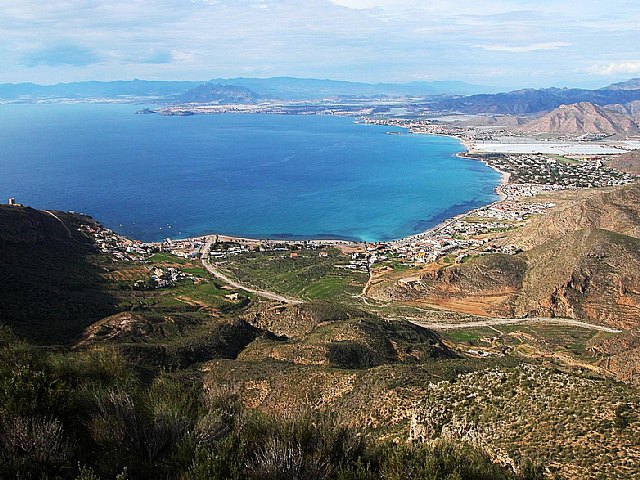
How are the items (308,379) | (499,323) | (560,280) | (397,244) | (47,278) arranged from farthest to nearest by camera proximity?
(397,244), (560,280), (499,323), (47,278), (308,379)

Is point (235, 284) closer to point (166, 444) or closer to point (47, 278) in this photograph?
point (47, 278)

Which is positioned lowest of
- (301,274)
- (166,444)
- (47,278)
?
(301,274)

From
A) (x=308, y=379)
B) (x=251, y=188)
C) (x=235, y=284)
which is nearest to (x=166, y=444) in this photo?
(x=308, y=379)

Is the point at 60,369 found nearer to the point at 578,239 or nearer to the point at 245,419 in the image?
the point at 245,419

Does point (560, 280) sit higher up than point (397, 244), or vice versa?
point (560, 280)

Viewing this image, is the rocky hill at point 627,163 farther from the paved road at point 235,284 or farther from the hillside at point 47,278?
the hillside at point 47,278

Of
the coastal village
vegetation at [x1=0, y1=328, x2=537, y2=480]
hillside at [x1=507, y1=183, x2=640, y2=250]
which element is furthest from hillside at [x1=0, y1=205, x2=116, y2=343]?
hillside at [x1=507, y1=183, x2=640, y2=250]

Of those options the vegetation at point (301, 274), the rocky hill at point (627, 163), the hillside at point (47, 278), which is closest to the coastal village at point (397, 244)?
the vegetation at point (301, 274)

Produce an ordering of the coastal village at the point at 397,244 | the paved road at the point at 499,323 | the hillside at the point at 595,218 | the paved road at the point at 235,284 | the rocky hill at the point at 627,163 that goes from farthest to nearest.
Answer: the rocky hill at the point at 627,163, the coastal village at the point at 397,244, the hillside at the point at 595,218, the paved road at the point at 235,284, the paved road at the point at 499,323

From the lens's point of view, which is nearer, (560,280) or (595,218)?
(560,280)
